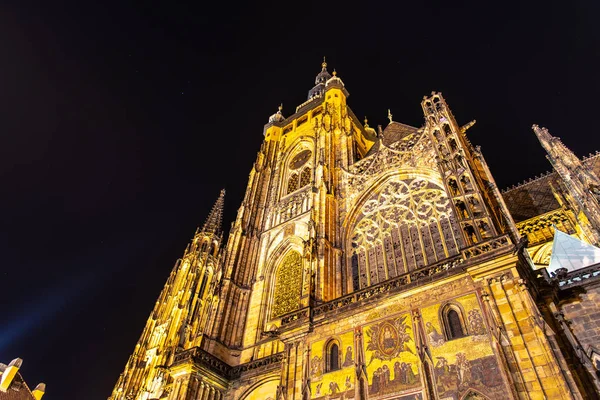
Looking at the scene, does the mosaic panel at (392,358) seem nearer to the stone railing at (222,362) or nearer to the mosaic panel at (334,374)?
the mosaic panel at (334,374)

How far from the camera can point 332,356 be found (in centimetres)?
1153

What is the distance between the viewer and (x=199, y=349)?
15.2 m

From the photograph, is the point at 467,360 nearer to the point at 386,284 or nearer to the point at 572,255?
the point at 386,284

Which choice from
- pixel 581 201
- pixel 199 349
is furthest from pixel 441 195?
pixel 199 349

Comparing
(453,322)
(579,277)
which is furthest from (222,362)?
(579,277)

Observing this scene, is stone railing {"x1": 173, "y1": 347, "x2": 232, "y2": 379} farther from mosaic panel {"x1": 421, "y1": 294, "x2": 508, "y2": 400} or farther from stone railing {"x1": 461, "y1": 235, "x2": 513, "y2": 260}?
stone railing {"x1": 461, "y1": 235, "x2": 513, "y2": 260}

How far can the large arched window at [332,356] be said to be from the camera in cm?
1123

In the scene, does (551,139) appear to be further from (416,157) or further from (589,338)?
(589,338)

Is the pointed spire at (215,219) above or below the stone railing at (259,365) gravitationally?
above

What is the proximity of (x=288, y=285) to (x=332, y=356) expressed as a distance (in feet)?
21.9

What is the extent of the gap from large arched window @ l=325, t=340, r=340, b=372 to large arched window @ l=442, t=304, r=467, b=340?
3380 mm

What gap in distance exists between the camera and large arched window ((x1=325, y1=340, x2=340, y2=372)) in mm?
11234

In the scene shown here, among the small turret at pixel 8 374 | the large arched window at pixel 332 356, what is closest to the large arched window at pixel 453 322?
the large arched window at pixel 332 356

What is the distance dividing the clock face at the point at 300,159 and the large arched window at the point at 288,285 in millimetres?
7653
